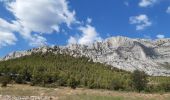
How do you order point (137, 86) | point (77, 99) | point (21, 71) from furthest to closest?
point (21, 71), point (137, 86), point (77, 99)

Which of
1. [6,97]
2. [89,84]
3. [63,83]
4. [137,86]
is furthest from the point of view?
[89,84]

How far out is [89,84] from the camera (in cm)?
18088

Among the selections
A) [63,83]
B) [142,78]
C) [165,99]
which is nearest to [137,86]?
[142,78]

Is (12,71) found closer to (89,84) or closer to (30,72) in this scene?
(30,72)

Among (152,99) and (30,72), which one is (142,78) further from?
(152,99)

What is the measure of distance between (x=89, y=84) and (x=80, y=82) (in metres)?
9.39

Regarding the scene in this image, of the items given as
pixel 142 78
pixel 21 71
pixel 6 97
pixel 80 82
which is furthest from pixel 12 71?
pixel 6 97

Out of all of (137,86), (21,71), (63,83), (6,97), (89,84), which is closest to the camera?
(6,97)

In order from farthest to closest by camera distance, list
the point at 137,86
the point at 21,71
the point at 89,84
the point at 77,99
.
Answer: the point at 21,71 < the point at 89,84 < the point at 137,86 < the point at 77,99

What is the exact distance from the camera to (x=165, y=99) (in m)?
51.1

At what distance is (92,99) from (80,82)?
140 meters

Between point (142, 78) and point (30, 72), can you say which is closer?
point (142, 78)

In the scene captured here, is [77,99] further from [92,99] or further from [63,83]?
[63,83]

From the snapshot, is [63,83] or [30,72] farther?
[30,72]
